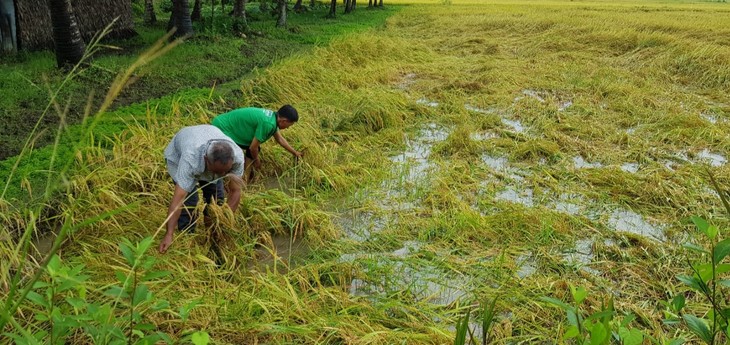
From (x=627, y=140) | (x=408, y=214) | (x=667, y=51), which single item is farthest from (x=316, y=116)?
(x=667, y=51)

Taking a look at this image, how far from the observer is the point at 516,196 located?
439 cm

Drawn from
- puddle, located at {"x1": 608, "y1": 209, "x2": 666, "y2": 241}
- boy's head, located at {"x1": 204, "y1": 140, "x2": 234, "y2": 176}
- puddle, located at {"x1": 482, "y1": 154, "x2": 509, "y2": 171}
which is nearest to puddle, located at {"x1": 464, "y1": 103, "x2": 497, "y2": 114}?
puddle, located at {"x1": 482, "y1": 154, "x2": 509, "y2": 171}

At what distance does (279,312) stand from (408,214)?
1.62 metres

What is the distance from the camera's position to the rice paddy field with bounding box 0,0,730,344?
243 centimetres

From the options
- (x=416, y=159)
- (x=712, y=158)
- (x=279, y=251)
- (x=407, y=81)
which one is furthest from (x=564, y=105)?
(x=279, y=251)

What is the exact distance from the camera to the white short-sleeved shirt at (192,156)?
2.93 metres

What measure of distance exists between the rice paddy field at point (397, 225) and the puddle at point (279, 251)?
0.02 metres

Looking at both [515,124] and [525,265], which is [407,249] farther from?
[515,124]

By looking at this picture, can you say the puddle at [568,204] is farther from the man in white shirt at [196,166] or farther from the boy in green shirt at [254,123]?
the man in white shirt at [196,166]

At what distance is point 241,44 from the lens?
9961mm

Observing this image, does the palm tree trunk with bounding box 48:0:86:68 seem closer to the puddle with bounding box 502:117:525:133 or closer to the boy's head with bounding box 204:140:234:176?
the boy's head with bounding box 204:140:234:176

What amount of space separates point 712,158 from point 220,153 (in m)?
5.16

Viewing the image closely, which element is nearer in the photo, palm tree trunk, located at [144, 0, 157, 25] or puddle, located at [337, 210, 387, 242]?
puddle, located at [337, 210, 387, 242]

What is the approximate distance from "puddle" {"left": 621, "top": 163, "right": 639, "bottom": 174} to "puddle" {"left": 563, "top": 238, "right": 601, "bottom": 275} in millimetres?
1728
